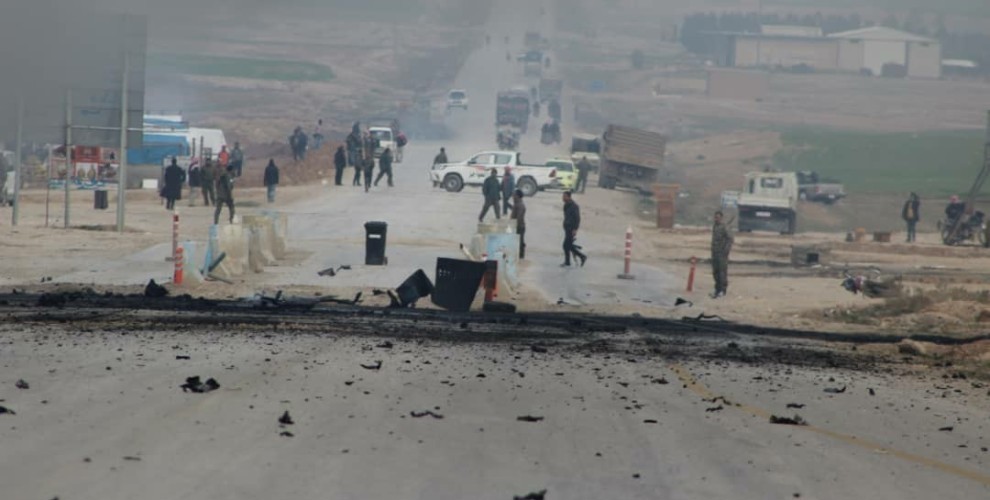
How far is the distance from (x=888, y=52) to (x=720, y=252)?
13354 cm

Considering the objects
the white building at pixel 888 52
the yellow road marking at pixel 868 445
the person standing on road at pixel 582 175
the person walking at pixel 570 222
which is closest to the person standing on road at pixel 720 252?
the person walking at pixel 570 222

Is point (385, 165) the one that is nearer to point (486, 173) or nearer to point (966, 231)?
point (486, 173)

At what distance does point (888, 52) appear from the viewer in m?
158

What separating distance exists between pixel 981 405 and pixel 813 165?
74.1 m

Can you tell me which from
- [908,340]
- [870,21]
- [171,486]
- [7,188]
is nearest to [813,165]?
[7,188]

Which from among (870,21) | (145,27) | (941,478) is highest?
(870,21)

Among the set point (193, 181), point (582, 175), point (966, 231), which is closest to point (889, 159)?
point (582, 175)

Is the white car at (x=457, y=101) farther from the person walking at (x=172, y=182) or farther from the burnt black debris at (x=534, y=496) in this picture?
the burnt black debris at (x=534, y=496)

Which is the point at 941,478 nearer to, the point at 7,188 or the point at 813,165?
the point at 7,188

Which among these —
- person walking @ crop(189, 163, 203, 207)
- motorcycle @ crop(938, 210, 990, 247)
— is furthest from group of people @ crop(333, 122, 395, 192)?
motorcycle @ crop(938, 210, 990, 247)

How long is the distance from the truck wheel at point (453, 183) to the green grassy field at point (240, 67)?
6209 centimetres

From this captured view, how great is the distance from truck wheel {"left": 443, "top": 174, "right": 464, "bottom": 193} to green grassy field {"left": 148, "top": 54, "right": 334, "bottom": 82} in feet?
204

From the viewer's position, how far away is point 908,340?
21766 mm

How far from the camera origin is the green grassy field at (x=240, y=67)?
121 meters
